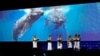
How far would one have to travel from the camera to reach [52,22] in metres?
5.76

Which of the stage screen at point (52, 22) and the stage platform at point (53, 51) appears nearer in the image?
the stage platform at point (53, 51)

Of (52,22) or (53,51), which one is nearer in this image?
(53,51)

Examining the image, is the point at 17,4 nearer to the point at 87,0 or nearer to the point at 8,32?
the point at 8,32

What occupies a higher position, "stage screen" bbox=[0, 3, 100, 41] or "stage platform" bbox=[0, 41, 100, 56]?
"stage screen" bbox=[0, 3, 100, 41]

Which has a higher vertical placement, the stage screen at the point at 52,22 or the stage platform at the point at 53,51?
the stage screen at the point at 52,22

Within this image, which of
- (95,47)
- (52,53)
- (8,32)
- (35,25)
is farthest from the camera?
(8,32)

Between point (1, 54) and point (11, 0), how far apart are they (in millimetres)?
1704

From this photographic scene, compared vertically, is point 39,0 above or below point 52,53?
above

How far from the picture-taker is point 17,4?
6.31 metres

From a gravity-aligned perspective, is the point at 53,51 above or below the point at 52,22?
below

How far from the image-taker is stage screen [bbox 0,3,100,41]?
5.20 meters

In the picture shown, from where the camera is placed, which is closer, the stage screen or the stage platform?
the stage platform

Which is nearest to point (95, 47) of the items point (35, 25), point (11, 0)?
point (35, 25)

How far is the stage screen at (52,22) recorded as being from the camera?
5.20m
